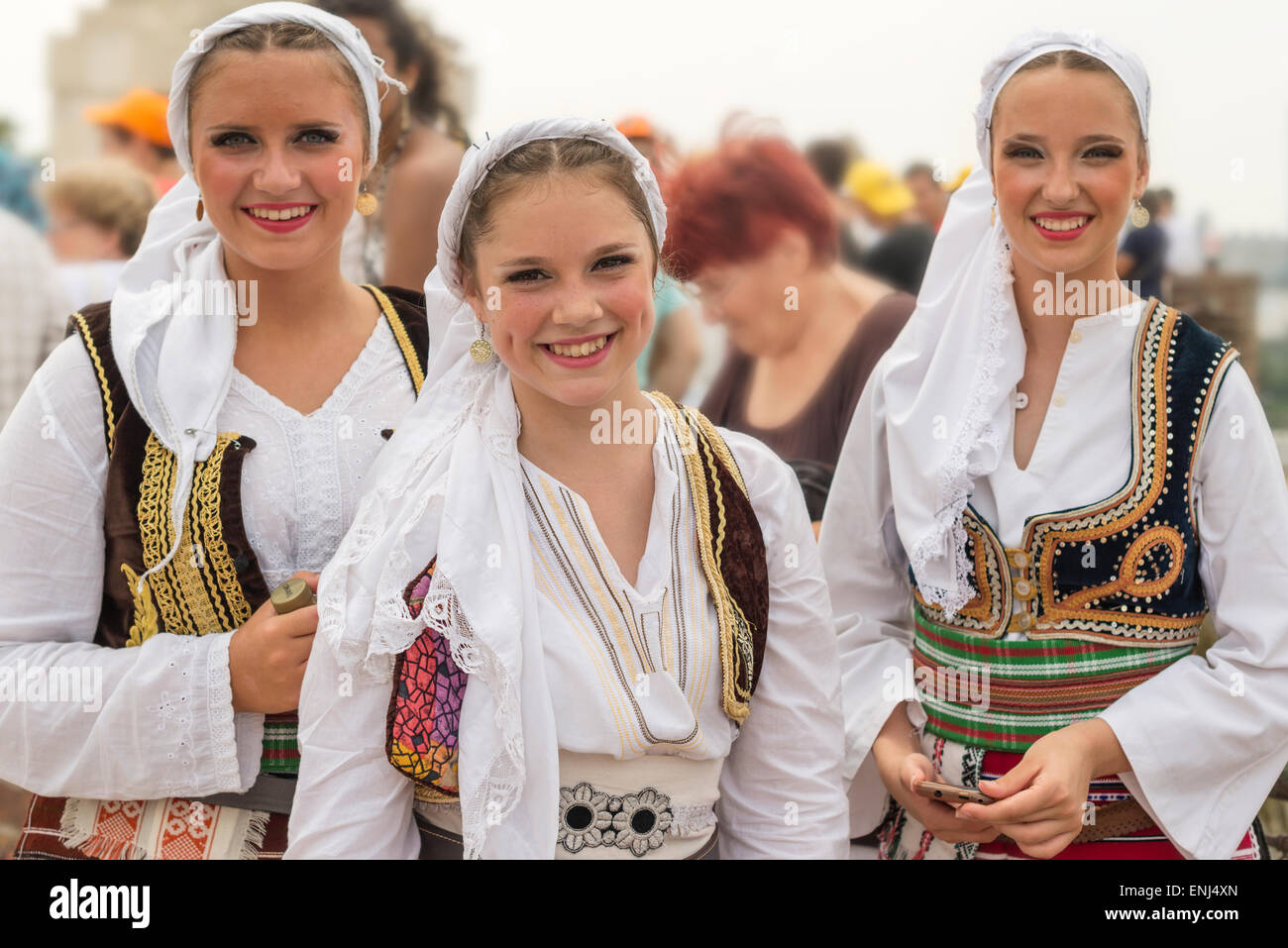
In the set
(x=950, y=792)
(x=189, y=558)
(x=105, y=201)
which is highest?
(x=105, y=201)

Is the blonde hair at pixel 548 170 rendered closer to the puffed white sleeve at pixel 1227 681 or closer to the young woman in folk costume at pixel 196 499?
the young woman in folk costume at pixel 196 499

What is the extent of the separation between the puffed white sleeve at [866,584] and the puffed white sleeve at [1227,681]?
0.43 metres

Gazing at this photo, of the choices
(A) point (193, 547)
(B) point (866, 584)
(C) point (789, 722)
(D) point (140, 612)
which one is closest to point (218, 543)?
(A) point (193, 547)

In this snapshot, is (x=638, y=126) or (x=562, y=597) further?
(x=638, y=126)

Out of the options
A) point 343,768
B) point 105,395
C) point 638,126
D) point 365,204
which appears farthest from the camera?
point 638,126

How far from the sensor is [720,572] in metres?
1.97

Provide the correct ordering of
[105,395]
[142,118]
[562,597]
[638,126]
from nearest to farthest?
[562,597], [105,395], [638,126], [142,118]

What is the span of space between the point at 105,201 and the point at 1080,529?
4050 mm

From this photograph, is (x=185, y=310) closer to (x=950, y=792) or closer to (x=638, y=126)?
(x=950, y=792)

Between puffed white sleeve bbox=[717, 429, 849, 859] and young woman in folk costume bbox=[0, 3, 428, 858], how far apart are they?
68 cm

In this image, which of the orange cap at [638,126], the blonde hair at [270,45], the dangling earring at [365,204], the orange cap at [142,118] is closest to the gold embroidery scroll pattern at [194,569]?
the dangling earring at [365,204]

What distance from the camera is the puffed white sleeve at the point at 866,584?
2.32m

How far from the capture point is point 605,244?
1870 mm

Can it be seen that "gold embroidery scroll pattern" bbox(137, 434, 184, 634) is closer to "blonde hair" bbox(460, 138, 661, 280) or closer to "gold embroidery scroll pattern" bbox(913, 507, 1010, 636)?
"blonde hair" bbox(460, 138, 661, 280)
